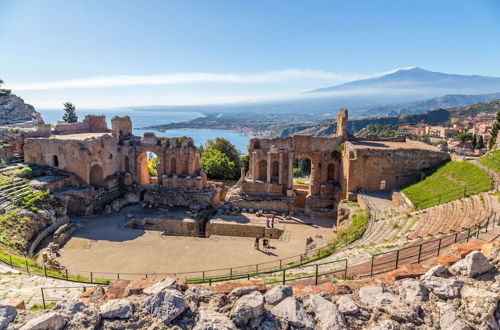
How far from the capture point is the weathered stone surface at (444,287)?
6711mm

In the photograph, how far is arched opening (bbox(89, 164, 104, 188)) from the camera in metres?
31.6

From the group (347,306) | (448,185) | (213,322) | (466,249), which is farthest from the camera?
(448,185)

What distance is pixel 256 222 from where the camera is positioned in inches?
1099

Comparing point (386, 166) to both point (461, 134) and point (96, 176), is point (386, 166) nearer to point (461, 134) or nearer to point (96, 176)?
point (96, 176)

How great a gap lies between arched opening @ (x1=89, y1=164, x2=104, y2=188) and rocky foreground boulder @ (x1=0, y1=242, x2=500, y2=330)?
2666 centimetres

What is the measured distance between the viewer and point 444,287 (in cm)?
682

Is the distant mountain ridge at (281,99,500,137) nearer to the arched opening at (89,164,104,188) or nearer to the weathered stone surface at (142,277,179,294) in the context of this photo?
the arched opening at (89,164,104,188)

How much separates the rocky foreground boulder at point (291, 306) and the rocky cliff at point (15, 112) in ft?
171

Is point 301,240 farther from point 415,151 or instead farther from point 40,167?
point 40,167

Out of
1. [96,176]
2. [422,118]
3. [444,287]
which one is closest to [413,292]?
[444,287]

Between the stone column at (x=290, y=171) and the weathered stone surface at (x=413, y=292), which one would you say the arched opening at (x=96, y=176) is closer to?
the stone column at (x=290, y=171)

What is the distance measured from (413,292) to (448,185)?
19405 millimetres

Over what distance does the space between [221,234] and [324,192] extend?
11090 millimetres

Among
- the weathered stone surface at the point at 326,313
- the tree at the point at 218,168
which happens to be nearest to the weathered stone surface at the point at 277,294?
the weathered stone surface at the point at 326,313
